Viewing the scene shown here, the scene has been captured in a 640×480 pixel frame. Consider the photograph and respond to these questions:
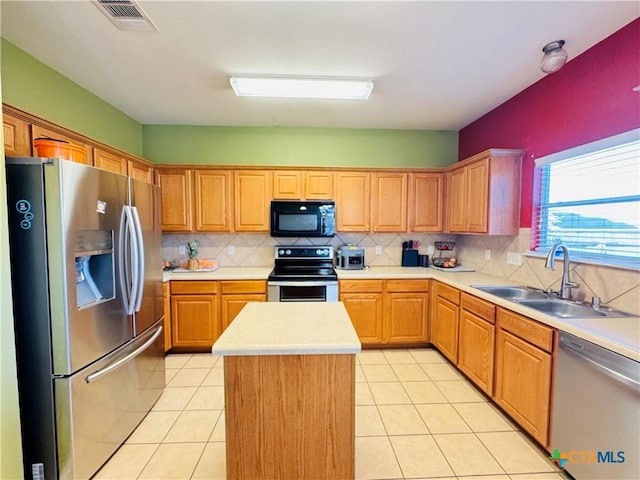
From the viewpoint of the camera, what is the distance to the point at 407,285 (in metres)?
3.13

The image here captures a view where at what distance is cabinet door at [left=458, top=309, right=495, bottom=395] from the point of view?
2.20 metres

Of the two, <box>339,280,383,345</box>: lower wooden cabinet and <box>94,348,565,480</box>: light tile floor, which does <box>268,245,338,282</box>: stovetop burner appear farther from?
<box>94,348,565,480</box>: light tile floor

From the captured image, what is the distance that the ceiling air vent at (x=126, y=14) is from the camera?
1.57 m

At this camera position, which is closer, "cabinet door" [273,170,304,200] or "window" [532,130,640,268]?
"window" [532,130,640,268]

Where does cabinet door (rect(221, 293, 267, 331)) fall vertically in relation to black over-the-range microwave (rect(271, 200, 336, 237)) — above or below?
below

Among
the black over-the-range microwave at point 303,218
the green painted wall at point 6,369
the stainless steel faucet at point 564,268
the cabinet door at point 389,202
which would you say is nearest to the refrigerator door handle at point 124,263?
the green painted wall at point 6,369

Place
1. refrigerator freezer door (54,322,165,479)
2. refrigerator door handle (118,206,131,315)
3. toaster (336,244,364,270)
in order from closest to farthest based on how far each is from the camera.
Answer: refrigerator freezer door (54,322,165,479) → refrigerator door handle (118,206,131,315) → toaster (336,244,364,270)

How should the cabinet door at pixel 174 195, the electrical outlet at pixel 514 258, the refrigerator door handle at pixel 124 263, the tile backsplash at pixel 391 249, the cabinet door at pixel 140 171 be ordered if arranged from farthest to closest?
the cabinet door at pixel 174 195 < the cabinet door at pixel 140 171 < the electrical outlet at pixel 514 258 < the tile backsplash at pixel 391 249 < the refrigerator door handle at pixel 124 263

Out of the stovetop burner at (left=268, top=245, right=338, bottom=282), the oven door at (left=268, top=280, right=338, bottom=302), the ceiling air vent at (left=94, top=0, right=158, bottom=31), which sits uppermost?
the ceiling air vent at (left=94, top=0, right=158, bottom=31)

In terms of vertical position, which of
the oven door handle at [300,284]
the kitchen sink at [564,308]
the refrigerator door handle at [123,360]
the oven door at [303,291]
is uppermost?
the kitchen sink at [564,308]

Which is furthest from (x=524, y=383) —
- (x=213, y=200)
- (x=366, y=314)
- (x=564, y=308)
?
(x=213, y=200)

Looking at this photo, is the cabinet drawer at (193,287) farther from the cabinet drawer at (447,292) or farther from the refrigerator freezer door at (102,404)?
the cabinet drawer at (447,292)

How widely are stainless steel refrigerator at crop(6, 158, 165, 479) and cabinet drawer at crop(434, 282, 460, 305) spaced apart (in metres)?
2.67

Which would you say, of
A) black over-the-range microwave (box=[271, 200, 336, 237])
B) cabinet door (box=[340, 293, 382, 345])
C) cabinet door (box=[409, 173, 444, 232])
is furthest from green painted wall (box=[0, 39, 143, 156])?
cabinet door (box=[409, 173, 444, 232])
